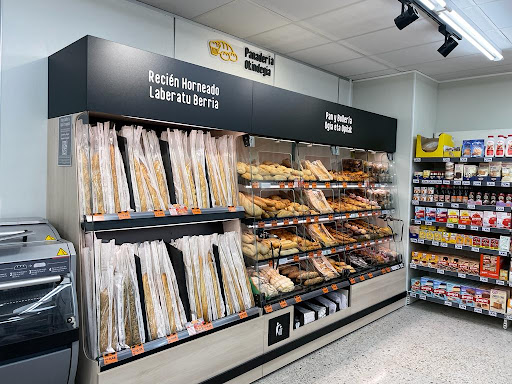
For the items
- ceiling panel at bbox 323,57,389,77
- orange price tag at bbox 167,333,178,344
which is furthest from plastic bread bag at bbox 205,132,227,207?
ceiling panel at bbox 323,57,389,77

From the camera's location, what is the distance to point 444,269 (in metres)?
5.05

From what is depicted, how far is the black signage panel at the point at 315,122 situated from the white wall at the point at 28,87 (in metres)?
1.51

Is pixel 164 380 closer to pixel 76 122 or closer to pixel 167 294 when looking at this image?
pixel 167 294

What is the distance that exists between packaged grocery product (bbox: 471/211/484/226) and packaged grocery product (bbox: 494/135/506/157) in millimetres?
733

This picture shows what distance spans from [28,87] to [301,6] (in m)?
2.20

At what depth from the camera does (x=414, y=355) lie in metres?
3.76

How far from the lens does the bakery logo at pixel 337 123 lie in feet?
13.7

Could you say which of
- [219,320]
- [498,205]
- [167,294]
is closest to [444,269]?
[498,205]

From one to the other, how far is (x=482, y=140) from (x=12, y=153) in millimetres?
4948

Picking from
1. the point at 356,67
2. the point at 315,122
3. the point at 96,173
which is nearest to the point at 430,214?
the point at 356,67

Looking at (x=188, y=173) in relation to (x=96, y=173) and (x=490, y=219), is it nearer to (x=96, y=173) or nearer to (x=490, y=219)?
(x=96, y=173)

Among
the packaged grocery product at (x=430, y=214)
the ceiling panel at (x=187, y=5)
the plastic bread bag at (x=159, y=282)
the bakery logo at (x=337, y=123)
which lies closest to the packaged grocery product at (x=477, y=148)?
the packaged grocery product at (x=430, y=214)

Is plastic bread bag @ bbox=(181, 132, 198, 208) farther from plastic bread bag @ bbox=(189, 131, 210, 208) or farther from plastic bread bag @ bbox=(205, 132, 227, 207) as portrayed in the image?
plastic bread bag @ bbox=(205, 132, 227, 207)

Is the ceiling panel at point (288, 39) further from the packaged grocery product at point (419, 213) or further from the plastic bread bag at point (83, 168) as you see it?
the packaged grocery product at point (419, 213)
